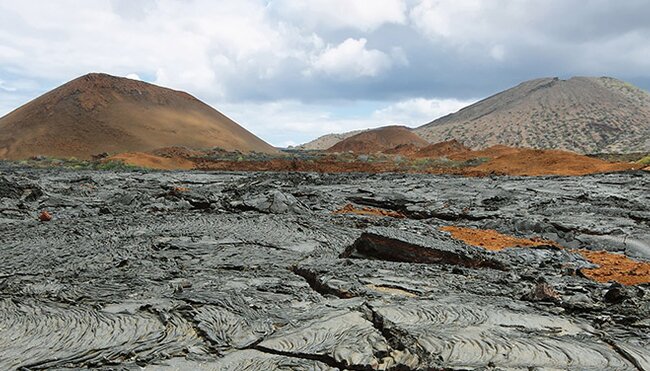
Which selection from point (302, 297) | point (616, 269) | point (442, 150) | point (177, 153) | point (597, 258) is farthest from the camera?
point (442, 150)

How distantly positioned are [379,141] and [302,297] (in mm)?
62440

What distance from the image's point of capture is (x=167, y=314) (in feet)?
11.6

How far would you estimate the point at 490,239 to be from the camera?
26.1 ft

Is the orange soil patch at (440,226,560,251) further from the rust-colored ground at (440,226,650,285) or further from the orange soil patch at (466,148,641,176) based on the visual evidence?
the orange soil patch at (466,148,641,176)

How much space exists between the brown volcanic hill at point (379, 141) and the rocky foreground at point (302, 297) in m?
52.6

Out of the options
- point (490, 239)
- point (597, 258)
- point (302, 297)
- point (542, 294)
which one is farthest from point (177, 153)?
point (542, 294)

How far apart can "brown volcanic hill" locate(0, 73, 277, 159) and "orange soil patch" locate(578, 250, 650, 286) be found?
46982mm

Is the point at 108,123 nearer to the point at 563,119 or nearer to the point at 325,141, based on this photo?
the point at 325,141

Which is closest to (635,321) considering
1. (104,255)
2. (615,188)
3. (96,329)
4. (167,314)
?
(167,314)

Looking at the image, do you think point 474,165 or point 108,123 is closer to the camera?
point 474,165

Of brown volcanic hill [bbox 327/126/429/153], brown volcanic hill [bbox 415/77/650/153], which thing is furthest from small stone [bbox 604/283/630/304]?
brown volcanic hill [bbox 327/126/429/153]

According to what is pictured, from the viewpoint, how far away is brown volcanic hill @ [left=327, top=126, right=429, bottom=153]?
61.1 metres

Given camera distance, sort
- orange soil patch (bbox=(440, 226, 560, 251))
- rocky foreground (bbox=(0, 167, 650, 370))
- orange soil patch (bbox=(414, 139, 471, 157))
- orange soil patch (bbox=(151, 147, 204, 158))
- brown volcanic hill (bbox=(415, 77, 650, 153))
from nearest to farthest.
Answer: rocky foreground (bbox=(0, 167, 650, 370)) < orange soil patch (bbox=(440, 226, 560, 251)) < orange soil patch (bbox=(151, 147, 204, 158)) < orange soil patch (bbox=(414, 139, 471, 157)) < brown volcanic hill (bbox=(415, 77, 650, 153))

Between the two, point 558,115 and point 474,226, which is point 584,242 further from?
point 558,115
